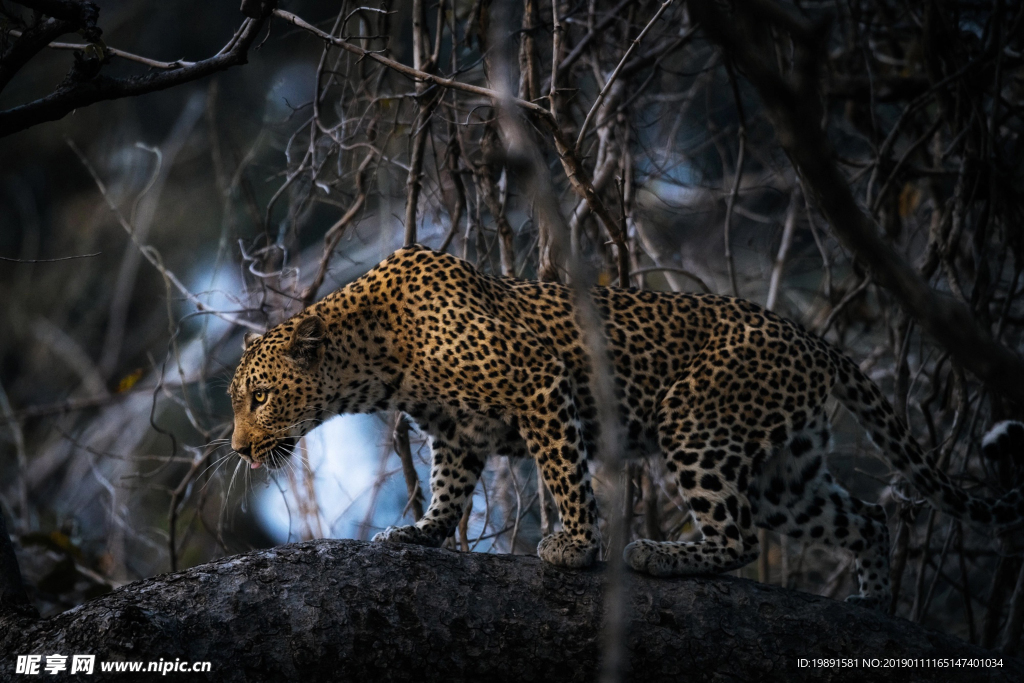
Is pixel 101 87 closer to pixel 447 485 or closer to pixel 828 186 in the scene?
pixel 447 485

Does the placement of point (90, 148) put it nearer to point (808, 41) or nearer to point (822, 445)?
point (822, 445)

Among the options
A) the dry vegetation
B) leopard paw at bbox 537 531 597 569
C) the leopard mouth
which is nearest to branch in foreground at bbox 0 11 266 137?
the dry vegetation

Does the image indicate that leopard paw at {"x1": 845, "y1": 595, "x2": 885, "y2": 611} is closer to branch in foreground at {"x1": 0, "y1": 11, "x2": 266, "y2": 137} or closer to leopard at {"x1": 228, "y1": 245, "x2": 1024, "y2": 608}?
leopard at {"x1": 228, "y1": 245, "x2": 1024, "y2": 608}

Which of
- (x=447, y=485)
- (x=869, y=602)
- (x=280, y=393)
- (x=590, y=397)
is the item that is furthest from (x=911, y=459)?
(x=280, y=393)

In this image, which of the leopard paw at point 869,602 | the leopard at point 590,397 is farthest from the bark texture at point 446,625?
the leopard paw at point 869,602

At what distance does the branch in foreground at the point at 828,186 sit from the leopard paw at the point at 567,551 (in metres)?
2.09

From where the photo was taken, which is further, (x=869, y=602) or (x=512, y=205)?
(x=512, y=205)

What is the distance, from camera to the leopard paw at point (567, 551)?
11.3 ft

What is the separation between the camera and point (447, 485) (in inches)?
161

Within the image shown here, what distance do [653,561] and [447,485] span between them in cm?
99

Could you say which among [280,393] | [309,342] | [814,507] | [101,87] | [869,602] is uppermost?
[101,87]

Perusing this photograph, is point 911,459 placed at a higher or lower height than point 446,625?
higher

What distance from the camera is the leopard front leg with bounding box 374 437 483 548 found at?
13.3ft

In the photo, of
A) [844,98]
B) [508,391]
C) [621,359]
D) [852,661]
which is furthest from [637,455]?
[844,98]
